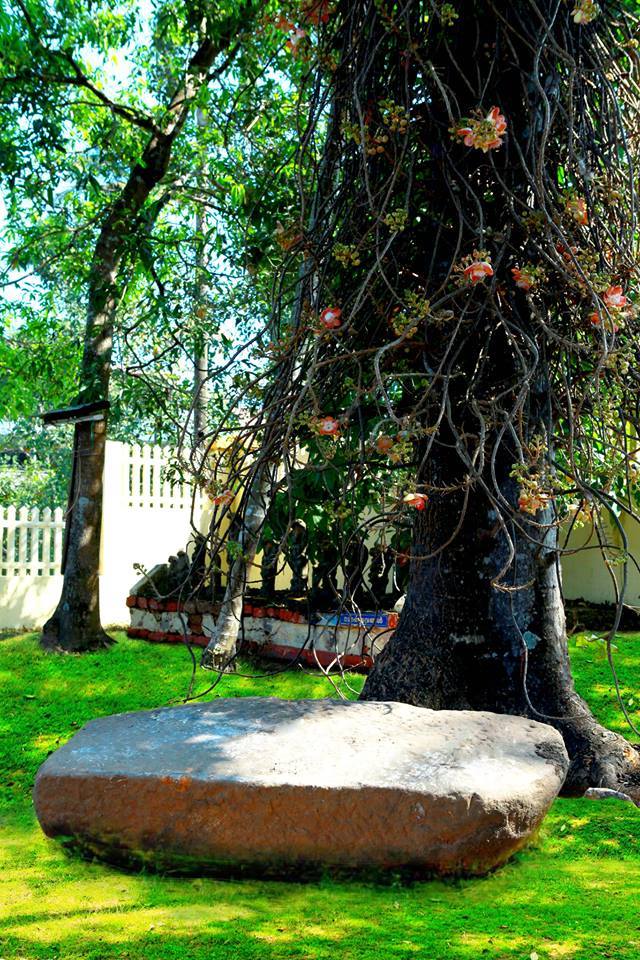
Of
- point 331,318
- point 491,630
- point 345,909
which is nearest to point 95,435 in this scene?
point 491,630

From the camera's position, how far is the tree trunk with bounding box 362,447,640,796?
439 cm

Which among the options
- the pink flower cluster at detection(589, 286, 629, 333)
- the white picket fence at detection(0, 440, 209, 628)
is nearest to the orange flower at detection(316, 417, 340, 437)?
the pink flower cluster at detection(589, 286, 629, 333)

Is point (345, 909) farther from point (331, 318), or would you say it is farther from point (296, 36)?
point (296, 36)

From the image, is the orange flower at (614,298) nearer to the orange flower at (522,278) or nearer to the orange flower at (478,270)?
the orange flower at (522,278)

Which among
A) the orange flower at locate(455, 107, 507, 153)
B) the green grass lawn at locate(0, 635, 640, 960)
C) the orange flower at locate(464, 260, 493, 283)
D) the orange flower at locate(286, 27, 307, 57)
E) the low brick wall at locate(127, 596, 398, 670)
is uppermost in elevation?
the orange flower at locate(286, 27, 307, 57)

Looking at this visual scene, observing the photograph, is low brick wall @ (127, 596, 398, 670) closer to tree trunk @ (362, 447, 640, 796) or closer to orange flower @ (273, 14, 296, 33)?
tree trunk @ (362, 447, 640, 796)

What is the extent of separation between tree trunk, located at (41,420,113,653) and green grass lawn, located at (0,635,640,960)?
3.79 metres

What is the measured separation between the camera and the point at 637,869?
3.47 meters

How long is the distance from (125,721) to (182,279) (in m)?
4.93

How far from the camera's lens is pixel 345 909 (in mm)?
3139

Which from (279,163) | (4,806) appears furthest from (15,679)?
(279,163)

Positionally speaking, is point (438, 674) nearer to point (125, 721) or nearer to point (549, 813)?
point (549, 813)

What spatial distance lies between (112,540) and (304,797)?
7.29m

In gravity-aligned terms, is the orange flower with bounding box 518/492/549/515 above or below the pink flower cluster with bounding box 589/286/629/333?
below
